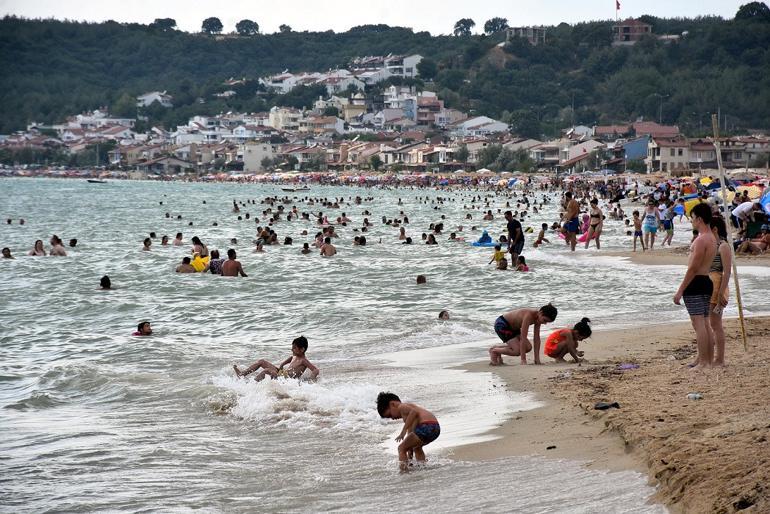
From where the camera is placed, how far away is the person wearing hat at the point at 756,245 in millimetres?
19844

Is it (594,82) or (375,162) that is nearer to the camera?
(375,162)

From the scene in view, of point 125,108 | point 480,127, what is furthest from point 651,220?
point 125,108

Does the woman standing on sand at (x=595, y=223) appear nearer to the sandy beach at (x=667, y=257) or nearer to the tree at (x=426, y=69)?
the sandy beach at (x=667, y=257)

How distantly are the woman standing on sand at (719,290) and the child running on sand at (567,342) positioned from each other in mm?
1768

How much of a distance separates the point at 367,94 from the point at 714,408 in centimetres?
16568

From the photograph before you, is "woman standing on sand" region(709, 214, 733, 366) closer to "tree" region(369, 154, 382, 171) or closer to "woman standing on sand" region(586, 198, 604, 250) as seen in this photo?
"woman standing on sand" region(586, 198, 604, 250)

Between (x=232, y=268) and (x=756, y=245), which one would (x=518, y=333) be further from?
(x=756, y=245)

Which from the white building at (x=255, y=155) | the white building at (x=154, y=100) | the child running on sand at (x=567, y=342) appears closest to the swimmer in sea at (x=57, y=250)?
the child running on sand at (x=567, y=342)

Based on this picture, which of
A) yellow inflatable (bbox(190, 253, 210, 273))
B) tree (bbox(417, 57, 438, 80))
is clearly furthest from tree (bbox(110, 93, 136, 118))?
yellow inflatable (bbox(190, 253, 210, 273))

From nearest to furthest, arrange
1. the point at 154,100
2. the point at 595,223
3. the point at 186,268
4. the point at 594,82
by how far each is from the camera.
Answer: the point at 186,268
the point at 595,223
the point at 594,82
the point at 154,100

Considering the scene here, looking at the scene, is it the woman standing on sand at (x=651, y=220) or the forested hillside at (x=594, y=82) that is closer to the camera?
the woman standing on sand at (x=651, y=220)

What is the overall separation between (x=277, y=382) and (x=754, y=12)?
168575 mm

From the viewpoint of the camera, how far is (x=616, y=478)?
18.3ft

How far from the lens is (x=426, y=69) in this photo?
580 ft
